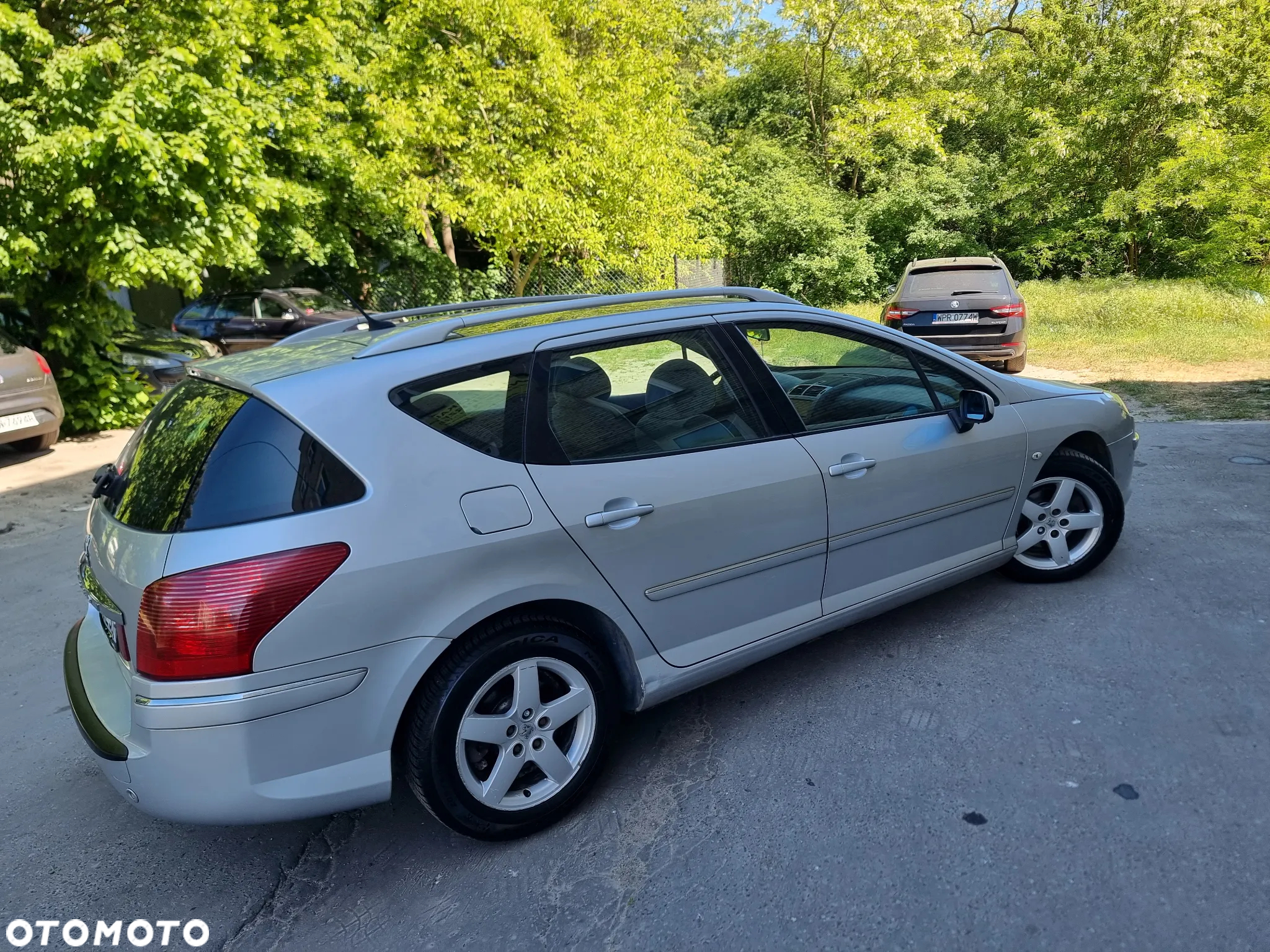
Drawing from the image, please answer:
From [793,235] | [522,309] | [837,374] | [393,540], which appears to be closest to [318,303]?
[793,235]

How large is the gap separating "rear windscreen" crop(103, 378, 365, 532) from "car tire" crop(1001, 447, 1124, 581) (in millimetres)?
3185

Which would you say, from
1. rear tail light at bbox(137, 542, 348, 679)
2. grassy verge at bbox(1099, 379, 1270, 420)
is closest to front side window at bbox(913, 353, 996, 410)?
rear tail light at bbox(137, 542, 348, 679)

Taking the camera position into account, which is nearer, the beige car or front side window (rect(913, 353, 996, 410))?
front side window (rect(913, 353, 996, 410))

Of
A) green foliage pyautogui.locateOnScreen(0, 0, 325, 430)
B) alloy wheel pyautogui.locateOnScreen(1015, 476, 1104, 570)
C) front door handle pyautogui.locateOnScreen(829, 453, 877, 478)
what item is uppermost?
green foliage pyautogui.locateOnScreen(0, 0, 325, 430)

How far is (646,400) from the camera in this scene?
3.11 m

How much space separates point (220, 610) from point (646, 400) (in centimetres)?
157

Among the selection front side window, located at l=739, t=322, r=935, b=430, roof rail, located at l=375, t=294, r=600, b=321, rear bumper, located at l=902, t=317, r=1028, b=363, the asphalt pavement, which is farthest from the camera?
rear bumper, located at l=902, t=317, r=1028, b=363

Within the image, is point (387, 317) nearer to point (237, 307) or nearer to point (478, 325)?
point (478, 325)

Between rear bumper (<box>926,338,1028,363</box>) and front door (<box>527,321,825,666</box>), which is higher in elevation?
front door (<box>527,321,825,666</box>)

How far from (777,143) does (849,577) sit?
2300 cm

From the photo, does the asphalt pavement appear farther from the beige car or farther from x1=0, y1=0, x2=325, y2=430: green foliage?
x1=0, y1=0, x2=325, y2=430: green foliage

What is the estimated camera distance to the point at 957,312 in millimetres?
10805

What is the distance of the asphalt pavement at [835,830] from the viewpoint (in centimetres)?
228

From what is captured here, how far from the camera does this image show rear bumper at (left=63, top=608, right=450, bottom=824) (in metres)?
2.19
